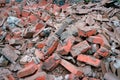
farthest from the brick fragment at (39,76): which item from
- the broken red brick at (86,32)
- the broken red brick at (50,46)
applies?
the broken red brick at (86,32)

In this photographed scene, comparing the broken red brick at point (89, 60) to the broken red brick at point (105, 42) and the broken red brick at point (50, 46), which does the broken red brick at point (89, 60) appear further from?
the broken red brick at point (50, 46)

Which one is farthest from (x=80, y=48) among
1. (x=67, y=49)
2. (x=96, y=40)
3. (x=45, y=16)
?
(x=45, y=16)

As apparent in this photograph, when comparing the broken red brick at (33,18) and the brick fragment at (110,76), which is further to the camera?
the broken red brick at (33,18)

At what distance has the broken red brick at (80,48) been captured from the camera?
153 inches


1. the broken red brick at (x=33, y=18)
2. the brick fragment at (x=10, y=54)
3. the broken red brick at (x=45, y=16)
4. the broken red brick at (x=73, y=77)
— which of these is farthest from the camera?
the broken red brick at (x=33, y=18)

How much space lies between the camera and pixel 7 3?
756 centimetres

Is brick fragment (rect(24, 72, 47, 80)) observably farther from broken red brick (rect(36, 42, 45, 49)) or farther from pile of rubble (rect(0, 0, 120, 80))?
broken red brick (rect(36, 42, 45, 49))

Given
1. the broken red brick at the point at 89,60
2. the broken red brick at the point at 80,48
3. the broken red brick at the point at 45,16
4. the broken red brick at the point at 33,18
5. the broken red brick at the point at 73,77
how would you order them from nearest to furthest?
the broken red brick at the point at 73,77, the broken red brick at the point at 89,60, the broken red brick at the point at 80,48, the broken red brick at the point at 45,16, the broken red brick at the point at 33,18

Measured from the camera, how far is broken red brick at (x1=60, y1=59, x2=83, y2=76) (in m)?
3.64

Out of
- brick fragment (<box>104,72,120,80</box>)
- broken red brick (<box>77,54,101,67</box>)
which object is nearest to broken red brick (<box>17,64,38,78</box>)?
broken red brick (<box>77,54,101,67</box>)

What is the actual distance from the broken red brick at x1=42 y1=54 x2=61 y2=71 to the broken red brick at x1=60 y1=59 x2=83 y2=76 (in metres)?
0.08

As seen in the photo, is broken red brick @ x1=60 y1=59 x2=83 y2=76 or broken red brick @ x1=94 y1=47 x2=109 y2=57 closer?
broken red brick @ x1=60 y1=59 x2=83 y2=76

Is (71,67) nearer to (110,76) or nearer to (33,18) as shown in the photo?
(110,76)

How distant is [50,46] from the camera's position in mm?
4137
